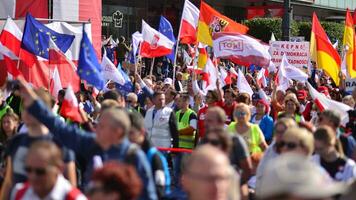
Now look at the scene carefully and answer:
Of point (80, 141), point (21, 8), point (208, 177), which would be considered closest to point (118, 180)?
point (208, 177)

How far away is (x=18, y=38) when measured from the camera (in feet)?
44.4

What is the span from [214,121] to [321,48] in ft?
27.8

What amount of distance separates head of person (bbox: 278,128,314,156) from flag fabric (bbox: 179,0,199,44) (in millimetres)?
10683

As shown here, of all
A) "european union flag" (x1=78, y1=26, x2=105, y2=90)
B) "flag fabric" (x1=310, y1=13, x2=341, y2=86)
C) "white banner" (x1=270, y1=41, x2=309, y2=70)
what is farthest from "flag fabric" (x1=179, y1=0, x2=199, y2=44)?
"european union flag" (x1=78, y1=26, x2=105, y2=90)

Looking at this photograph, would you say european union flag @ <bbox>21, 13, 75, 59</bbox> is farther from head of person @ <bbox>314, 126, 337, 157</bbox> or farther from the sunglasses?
the sunglasses

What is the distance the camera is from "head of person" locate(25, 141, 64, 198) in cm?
395

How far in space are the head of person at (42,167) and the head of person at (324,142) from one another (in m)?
2.58

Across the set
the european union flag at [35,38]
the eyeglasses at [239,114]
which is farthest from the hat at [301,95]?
the eyeglasses at [239,114]

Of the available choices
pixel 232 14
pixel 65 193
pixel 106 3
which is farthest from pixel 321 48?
pixel 232 14

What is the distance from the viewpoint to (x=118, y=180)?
346cm

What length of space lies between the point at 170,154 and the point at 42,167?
6.42 m

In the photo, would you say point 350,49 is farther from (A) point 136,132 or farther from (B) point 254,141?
(A) point 136,132

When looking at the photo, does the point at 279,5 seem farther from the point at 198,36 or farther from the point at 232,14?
the point at 198,36

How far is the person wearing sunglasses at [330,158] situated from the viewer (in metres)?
5.81
